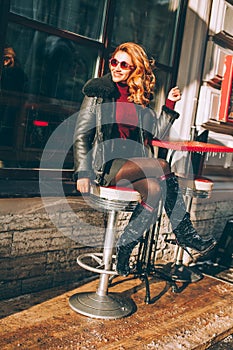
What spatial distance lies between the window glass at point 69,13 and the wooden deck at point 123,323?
221cm

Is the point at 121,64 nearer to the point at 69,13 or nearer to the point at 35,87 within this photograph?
the point at 35,87

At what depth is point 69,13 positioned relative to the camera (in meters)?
4.00

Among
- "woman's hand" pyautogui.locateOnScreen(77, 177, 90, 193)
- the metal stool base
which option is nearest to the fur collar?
"woman's hand" pyautogui.locateOnScreen(77, 177, 90, 193)

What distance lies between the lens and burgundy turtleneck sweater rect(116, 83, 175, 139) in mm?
3527

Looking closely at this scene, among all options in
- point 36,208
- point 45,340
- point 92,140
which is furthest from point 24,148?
point 45,340

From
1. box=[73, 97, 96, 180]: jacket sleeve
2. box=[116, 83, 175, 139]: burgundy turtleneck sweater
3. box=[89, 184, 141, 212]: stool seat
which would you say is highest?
box=[116, 83, 175, 139]: burgundy turtleneck sweater

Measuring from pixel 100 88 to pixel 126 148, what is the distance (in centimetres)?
52

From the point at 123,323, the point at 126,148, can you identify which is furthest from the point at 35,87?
the point at 123,323

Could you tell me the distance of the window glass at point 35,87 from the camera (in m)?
3.62

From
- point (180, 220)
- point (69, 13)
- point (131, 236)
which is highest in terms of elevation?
point (69, 13)

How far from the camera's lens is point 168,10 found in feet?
16.1

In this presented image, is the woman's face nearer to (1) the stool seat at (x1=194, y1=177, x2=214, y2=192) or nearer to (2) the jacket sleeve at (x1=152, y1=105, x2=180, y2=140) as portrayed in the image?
(2) the jacket sleeve at (x1=152, y1=105, x2=180, y2=140)

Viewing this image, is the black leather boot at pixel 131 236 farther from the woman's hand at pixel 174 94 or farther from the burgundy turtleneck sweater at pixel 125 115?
the woman's hand at pixel 174 94

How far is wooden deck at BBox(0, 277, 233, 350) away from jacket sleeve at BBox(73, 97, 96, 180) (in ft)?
3.37
